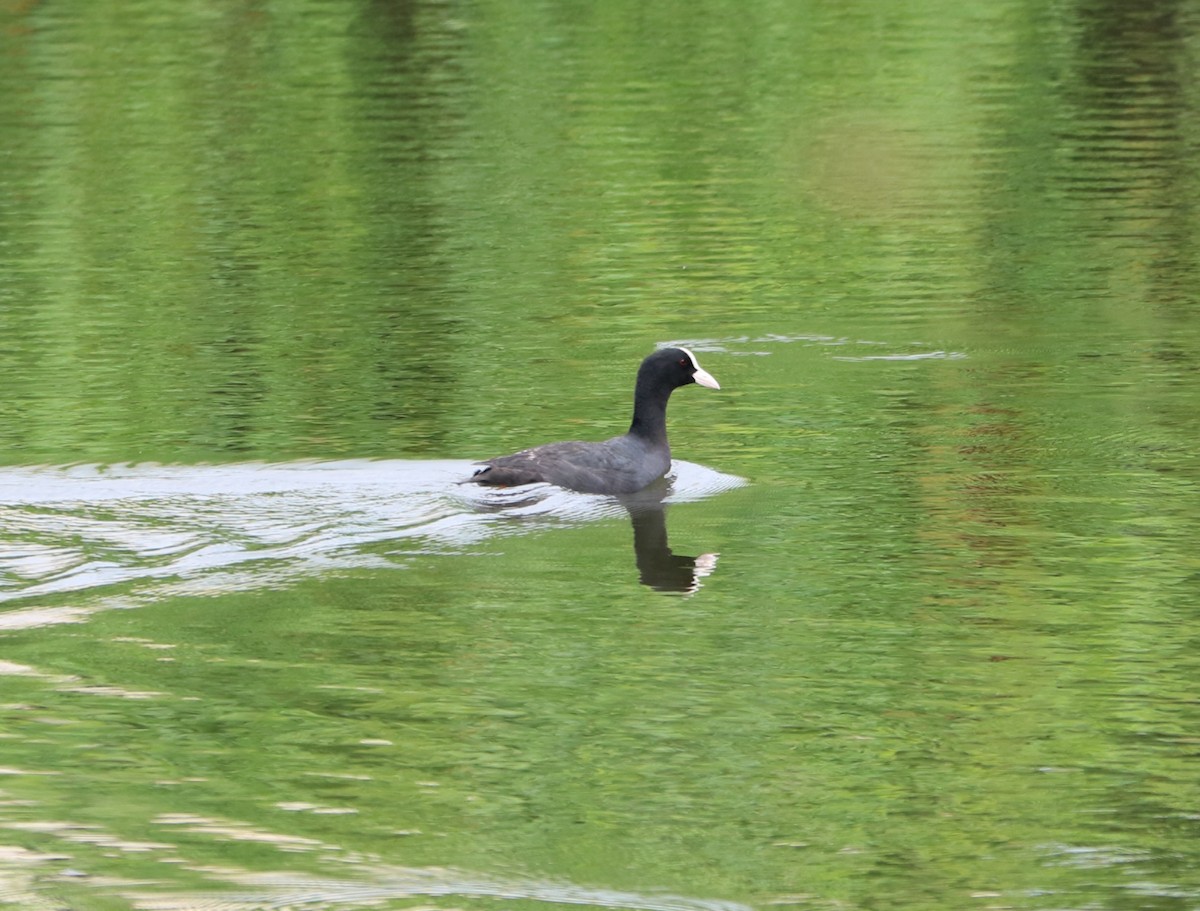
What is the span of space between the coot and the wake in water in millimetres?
101

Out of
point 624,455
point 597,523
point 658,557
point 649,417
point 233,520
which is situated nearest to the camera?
point 658,557

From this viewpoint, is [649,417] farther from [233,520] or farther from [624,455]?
[233,520]

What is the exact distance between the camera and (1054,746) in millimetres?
8469

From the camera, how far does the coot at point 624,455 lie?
12469mm

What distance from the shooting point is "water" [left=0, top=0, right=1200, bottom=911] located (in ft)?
25.2

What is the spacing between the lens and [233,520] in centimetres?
1184

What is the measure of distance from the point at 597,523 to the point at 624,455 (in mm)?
853

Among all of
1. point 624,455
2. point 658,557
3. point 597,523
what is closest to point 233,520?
point 597,523

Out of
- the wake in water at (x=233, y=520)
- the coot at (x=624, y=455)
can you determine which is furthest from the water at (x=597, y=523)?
the coot at (x=624, y=455)

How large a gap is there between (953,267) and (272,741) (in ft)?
42.3

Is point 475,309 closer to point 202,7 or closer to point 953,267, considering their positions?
point 953,267

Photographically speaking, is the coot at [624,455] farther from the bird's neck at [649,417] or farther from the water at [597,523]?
the water at [597,523]

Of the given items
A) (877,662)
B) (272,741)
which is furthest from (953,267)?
(272,741)

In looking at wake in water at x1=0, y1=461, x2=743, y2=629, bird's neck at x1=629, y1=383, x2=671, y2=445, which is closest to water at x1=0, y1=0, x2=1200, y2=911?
wake in water at x1=0, y1=461, x2=743, y2=629
